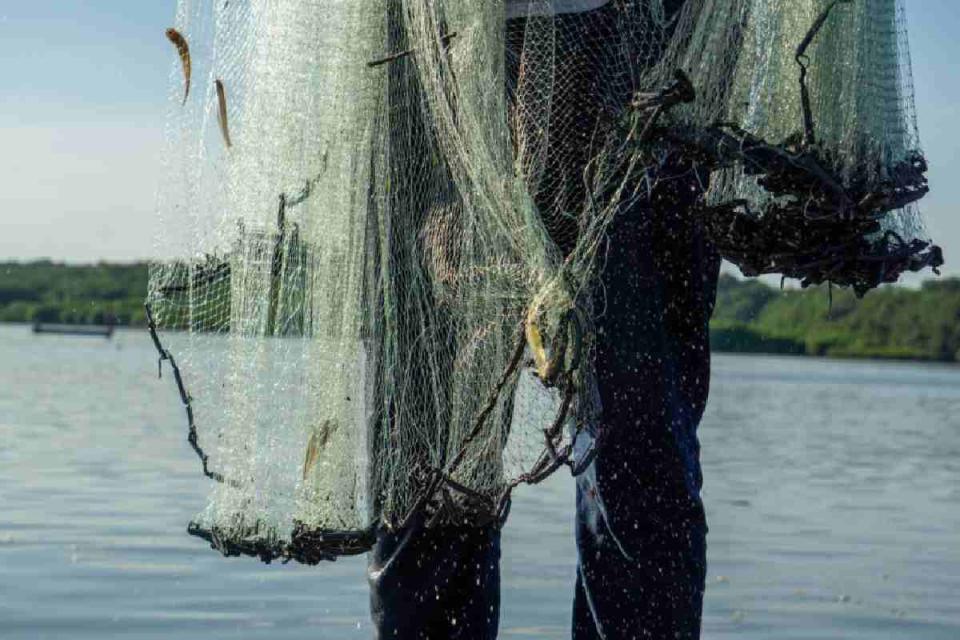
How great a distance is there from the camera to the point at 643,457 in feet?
10.2

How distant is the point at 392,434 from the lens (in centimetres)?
327

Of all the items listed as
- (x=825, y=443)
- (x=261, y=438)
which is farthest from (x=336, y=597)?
(x=825, y=443)

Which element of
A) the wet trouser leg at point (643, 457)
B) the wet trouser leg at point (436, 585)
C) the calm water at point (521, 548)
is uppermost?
the wet trouser leg at point (643, 457)

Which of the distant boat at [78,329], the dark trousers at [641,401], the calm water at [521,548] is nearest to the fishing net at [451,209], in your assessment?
the dark trousers at [641,401]

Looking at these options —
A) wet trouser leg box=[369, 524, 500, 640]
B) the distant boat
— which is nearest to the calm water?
wet trouser leg box=[369, 524, 500, 640]

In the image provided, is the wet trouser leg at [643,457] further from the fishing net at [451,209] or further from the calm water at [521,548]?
the calm water at [521,548]

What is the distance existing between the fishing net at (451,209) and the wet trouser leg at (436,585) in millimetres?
63

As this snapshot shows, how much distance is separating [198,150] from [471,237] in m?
0.65

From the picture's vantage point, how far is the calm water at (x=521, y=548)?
18.1 ft

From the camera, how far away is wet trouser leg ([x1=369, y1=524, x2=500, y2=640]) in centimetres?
327

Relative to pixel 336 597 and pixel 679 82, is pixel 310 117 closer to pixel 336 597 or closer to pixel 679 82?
pixel 679 82

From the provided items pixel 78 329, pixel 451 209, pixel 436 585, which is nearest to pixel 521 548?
pixel 436 585

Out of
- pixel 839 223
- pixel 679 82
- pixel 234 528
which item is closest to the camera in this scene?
pixel 679 82

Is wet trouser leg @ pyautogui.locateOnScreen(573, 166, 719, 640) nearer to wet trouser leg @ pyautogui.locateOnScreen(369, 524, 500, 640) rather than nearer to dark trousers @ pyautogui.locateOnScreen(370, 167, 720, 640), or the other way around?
dark trousers @ pyautogui.locateOnScreen(370, 167, 720, 640)
